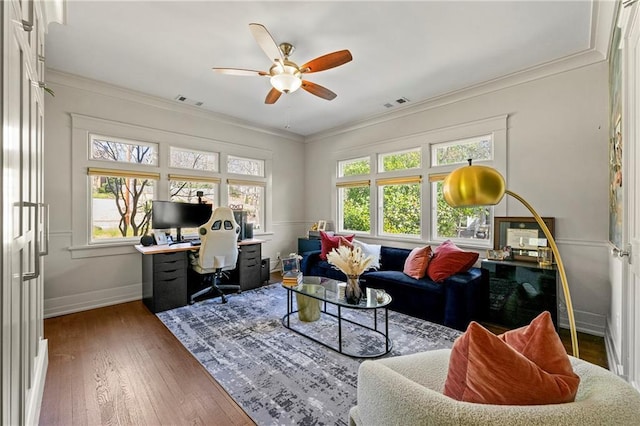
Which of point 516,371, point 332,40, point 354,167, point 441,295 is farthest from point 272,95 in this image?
point 516,371

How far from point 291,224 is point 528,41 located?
4506mm

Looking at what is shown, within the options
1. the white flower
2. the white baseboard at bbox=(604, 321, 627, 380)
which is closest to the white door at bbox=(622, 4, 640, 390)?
the white baseboard at bbox=(604, 321, 627, 380)

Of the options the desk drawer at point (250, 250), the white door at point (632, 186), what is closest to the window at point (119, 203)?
the desk drawer at point (250, 250)

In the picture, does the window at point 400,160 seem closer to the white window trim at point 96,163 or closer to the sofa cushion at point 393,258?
the sofa cushion at point 393,258

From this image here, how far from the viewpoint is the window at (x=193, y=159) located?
172 inches

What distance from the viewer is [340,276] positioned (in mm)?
4168

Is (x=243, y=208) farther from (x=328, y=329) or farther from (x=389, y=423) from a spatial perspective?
(x=389, y=423)

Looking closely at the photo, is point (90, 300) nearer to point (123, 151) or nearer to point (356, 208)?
point (123, 151)

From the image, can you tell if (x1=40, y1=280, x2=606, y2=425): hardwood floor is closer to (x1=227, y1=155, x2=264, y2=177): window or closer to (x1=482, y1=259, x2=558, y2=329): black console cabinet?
(x1=482, y1=259, x2=558, y2=329): black console cabinet

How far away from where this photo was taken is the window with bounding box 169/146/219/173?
4.38m

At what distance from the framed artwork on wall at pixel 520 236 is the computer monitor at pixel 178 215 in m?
4.00

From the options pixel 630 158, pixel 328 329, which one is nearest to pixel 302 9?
pixel 630 158

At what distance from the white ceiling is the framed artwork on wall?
172 centimetres

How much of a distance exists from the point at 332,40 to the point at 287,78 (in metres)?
0.56
